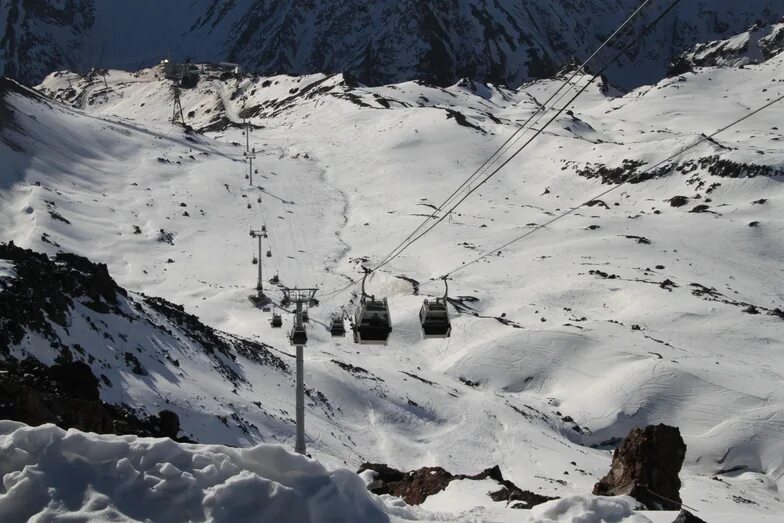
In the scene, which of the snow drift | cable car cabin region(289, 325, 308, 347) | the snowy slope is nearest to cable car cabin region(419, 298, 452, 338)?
cable car cabin region(289, 325, 308, 347)

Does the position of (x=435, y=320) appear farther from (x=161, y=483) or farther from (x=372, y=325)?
(x=161, y=483)

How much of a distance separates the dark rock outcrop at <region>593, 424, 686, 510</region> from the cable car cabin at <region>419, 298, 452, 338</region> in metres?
5.36

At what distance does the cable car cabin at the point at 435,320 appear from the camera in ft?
69.4

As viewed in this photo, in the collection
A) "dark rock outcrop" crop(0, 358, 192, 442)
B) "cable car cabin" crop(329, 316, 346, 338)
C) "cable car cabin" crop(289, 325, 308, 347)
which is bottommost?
Result: "cable car cabin" crop(329, 316, 346, 338)

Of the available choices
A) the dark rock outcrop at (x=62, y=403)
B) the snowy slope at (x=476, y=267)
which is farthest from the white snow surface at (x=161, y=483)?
the snowy slope at (x=476, y=267)

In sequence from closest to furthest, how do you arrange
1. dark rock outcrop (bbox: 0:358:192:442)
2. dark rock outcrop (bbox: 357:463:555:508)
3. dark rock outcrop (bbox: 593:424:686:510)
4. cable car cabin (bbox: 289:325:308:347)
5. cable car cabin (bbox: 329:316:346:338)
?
dark rock outcrop (bbox: 0:358:192:442) < dark rock outcrop (bbox: 357:463:555:508) < dark rock outcrop (bbox: 593:424:686:510) < cable car cabin (bbox: 289:325:308:347) < cable car cabin (bbox: 329:316:346:338)

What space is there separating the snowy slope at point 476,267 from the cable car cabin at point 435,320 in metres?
9.27

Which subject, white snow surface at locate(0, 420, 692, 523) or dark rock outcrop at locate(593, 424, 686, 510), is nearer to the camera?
white snow surface at locate(0, 420, 692, 523)

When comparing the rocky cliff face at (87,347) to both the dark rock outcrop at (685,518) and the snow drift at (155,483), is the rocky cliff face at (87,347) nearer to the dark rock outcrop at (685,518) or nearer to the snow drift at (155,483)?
the snow drift at (155,483)

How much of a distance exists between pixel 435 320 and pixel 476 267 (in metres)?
45.7

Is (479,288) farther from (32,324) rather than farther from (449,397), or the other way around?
(32,324)

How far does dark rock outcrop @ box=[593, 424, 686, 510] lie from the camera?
18.7 meters

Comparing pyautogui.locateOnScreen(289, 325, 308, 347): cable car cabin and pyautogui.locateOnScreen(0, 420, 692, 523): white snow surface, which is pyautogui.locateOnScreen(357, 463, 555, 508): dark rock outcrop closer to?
pyautogui.locateOnScreen(289, 325, 308, 347): cable car cabin

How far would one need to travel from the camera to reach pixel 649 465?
19.0 meters
